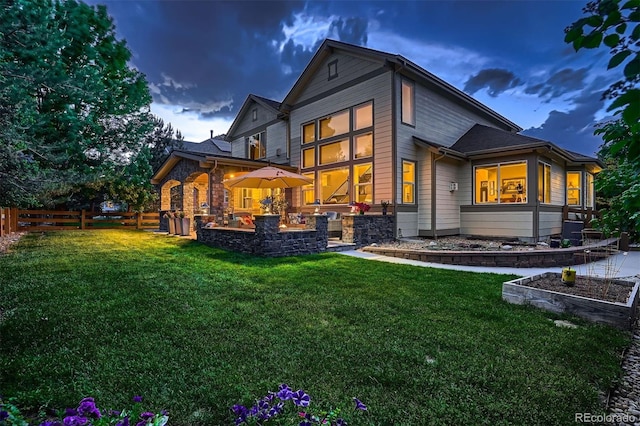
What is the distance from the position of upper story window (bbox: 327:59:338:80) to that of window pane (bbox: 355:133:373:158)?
118 inches

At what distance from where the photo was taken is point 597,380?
2.24m

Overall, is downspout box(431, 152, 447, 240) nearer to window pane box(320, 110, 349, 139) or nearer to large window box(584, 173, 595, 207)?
window pane box(320, 110, 349, 139)

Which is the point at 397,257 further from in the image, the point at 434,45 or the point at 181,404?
the point at 434,45

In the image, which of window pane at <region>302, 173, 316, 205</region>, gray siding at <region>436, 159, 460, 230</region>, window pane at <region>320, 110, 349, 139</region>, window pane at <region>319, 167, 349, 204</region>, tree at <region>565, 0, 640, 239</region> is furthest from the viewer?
window pane at <region>302, 173, 316, 205</region>

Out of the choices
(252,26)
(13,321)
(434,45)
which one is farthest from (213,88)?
(13,321)

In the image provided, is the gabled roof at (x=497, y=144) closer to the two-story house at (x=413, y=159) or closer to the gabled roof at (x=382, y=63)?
the two-story house at (x=413, y=159)

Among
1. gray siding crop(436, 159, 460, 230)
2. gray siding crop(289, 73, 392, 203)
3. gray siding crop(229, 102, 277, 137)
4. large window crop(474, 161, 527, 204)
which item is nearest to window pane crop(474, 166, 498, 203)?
large window crop(474, 161, 527, 204)

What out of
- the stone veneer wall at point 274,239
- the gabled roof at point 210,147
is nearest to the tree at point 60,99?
the stone veneer wall at point 274,239

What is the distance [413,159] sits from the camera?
434 inches

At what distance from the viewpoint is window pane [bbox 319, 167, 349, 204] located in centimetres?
1253

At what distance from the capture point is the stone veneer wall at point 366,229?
31.2ft

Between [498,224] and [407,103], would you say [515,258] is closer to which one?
[498,224]

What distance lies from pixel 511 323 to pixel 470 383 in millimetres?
1542

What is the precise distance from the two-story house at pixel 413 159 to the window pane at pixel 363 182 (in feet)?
0.13
